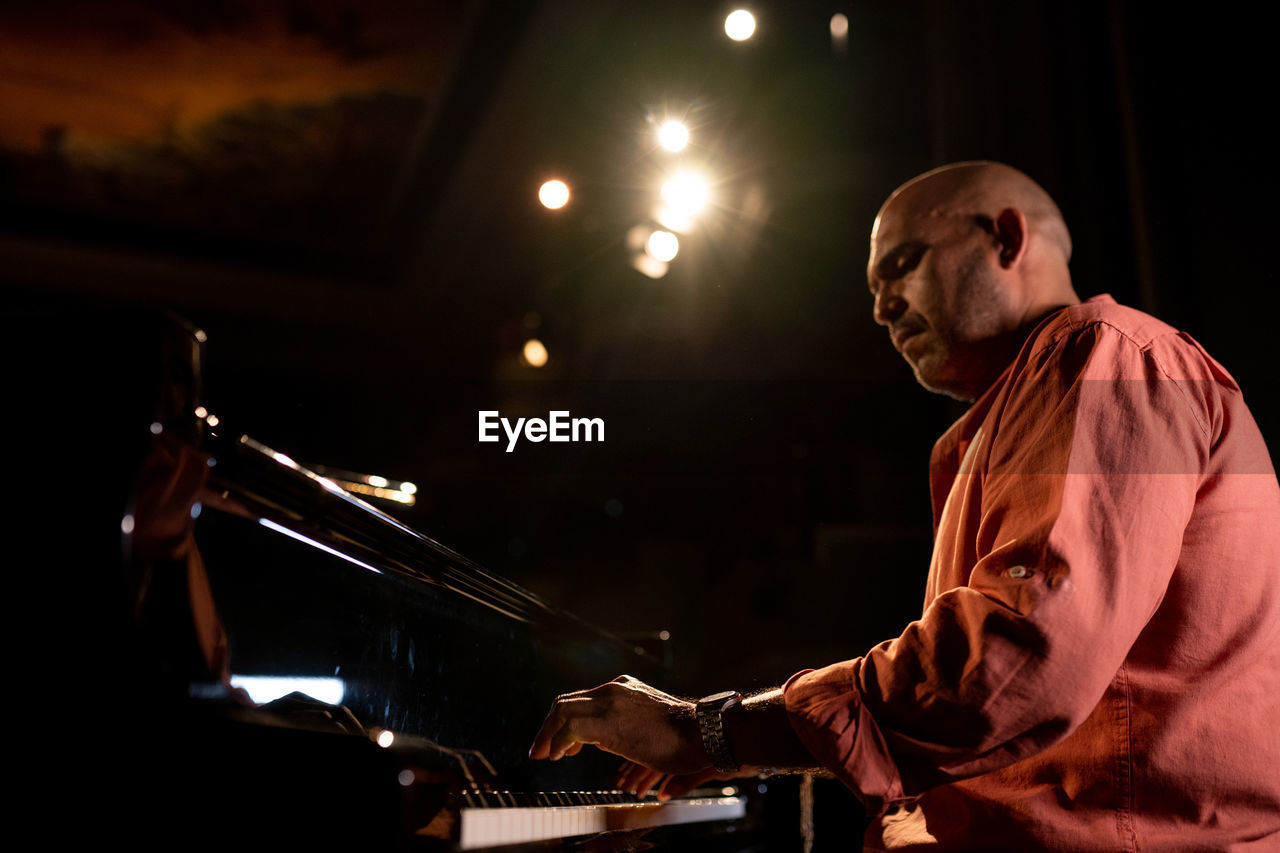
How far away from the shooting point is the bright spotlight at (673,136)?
2994mm

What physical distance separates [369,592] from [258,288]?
3.30 meters

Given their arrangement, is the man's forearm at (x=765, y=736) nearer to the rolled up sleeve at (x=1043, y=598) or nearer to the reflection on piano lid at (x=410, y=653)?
the rolled up sleeve at (x=1043, y=598)

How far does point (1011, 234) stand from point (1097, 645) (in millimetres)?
802

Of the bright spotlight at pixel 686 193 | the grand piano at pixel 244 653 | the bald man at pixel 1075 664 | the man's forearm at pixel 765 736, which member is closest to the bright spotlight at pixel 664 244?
the bright spotlight at pixel 686 193

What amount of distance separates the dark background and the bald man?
2.50ft

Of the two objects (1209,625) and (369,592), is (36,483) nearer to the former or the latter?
(369,592)

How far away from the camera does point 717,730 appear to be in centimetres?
105

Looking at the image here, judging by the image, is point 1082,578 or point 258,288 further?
point 258,288

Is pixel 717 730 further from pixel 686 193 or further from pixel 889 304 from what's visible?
pixel 686 193

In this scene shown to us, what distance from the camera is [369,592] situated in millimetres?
1084

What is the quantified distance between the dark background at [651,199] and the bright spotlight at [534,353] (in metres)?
0.11

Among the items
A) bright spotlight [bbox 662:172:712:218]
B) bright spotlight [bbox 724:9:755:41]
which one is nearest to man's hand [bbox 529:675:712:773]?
bright spotlight [bbox 662:172:712:218]

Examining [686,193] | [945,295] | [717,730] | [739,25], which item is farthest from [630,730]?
[739,25]

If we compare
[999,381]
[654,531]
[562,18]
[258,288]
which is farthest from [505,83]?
[999,381]
